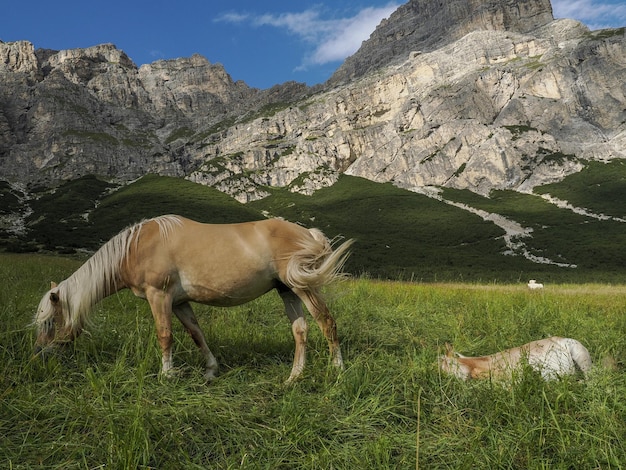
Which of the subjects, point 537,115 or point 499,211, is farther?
point 537,115

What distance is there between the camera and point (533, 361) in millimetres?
4465

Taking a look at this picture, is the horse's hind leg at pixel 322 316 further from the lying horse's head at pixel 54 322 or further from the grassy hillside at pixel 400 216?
the grassy hillside at pixel 400 216

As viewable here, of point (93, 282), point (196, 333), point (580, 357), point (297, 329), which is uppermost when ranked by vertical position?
point (93, 282)

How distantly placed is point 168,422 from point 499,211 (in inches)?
5487

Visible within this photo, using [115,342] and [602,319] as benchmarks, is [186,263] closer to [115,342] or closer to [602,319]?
[115,342]

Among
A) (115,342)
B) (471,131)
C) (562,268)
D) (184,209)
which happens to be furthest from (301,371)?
(471,131)

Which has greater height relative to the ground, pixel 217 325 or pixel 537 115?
pixel 537 115

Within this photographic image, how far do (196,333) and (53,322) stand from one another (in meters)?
1.67

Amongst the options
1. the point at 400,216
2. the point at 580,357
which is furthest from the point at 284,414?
the point at 400,216

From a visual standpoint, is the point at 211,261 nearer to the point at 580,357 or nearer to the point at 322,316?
the point at 322,316

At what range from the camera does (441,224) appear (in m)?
121

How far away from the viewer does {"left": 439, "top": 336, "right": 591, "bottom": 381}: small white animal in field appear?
4277 mm

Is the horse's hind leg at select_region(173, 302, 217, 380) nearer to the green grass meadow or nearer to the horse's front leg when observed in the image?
the green grass meadow

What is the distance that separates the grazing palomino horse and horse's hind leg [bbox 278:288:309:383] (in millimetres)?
12
